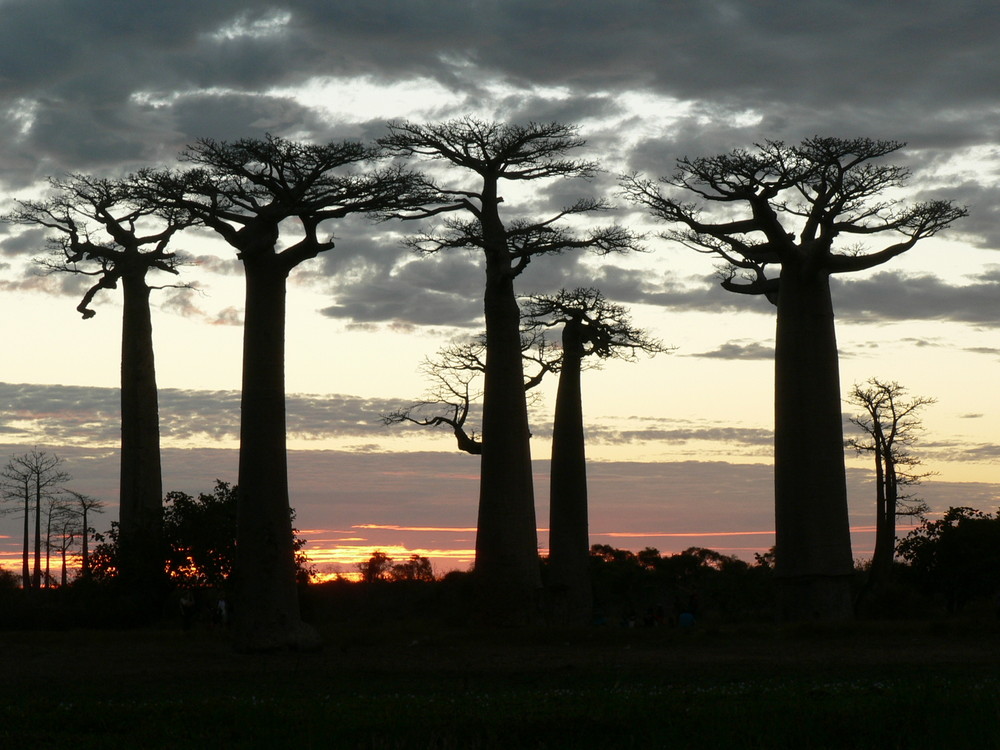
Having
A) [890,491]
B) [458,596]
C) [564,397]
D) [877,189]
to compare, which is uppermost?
[877,189]

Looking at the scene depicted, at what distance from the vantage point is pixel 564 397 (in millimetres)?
30297

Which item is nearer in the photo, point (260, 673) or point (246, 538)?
point (260, 673)

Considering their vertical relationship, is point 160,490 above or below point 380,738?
above

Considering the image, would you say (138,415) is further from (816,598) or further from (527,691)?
(527,691)

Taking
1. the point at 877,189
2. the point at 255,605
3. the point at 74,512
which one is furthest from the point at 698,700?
the point at 74,512

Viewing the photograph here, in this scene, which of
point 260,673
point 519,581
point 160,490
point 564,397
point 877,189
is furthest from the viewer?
point 564,397

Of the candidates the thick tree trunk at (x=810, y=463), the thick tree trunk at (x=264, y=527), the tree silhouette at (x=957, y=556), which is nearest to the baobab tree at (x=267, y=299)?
the thick tree trunk at (x=264, y=527)

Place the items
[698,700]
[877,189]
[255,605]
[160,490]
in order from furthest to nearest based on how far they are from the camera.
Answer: [160,490] → [877,189] → [255,605] → [698,700]

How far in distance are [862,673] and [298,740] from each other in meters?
7.37

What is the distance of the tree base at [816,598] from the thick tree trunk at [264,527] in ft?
27.2

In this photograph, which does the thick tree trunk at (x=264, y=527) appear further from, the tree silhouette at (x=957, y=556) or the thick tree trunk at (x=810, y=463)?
the tree silhouette at (x=957, y=556)

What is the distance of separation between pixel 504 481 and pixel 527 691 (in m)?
13.9

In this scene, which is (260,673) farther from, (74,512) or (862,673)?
(74,512)

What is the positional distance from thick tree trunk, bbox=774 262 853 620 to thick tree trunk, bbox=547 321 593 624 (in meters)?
8.82
